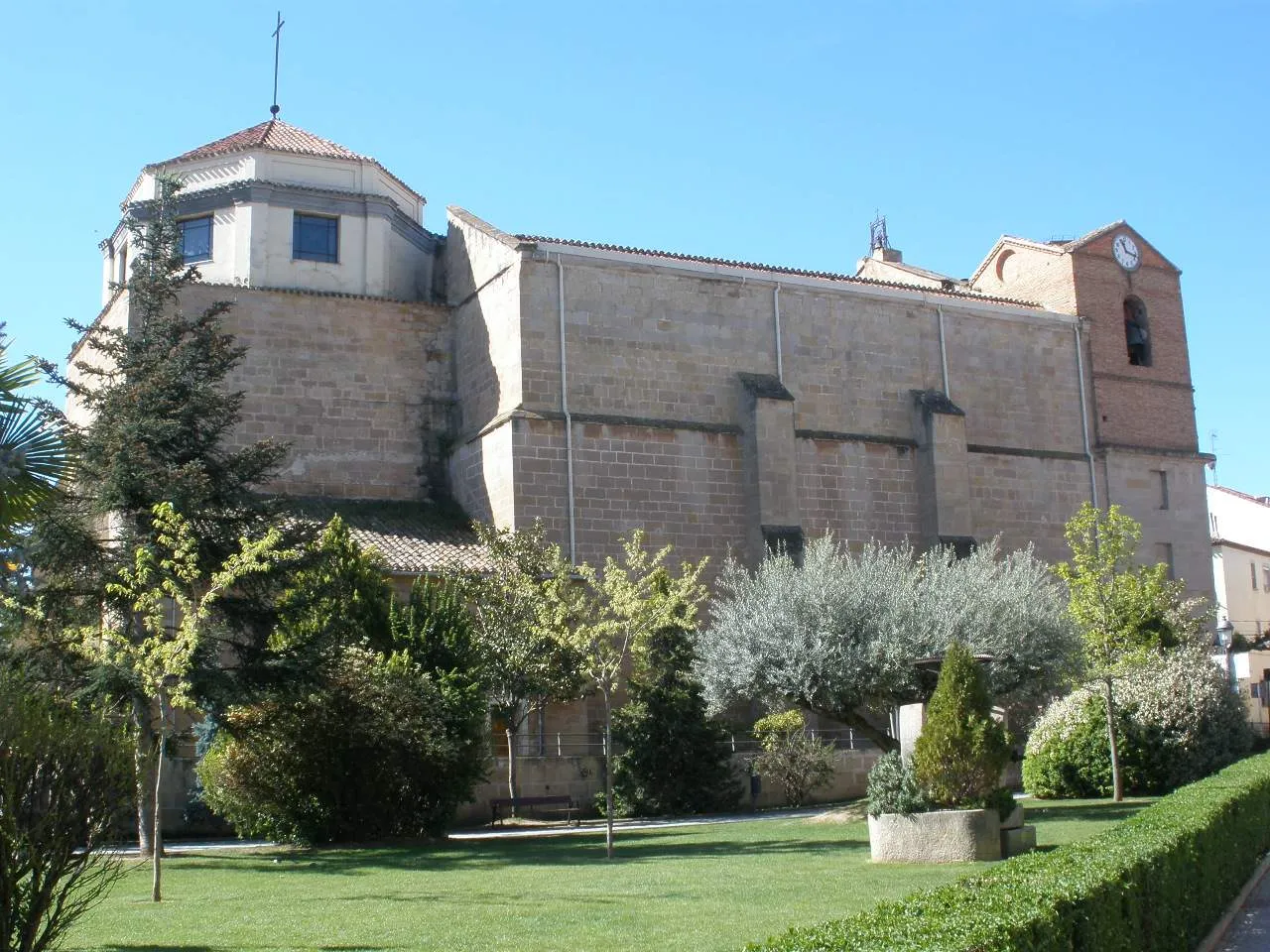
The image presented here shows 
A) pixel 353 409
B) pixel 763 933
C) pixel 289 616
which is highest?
pixel 353 409

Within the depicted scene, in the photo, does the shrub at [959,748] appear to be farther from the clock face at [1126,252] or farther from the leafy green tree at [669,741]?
the clock face at [1126,252]

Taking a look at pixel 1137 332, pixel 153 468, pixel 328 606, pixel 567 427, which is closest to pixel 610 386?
pixel 567 427

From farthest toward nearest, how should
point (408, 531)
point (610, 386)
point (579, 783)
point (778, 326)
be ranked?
1. point (778, 326)
2. point (610, 386)
3. point (408, 531)
4. point (579, 783)

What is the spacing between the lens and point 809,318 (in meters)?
34.7

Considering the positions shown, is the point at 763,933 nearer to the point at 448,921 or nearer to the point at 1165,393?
the point at 448,921

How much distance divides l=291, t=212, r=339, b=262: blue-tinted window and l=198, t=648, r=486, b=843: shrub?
15758 millimetres

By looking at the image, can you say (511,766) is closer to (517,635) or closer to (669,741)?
(517,635)

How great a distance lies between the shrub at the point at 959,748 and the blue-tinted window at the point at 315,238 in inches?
873

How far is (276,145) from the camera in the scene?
33.8 metres

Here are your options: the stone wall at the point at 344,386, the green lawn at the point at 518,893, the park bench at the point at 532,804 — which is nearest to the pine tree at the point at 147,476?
the green lawn at the point at 518,893

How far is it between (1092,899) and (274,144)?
30.3 metres

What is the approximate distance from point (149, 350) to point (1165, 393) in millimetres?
28508

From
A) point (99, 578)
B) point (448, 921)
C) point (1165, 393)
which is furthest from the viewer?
point (1165, 393)

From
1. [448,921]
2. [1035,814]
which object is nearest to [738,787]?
[1035,814]
